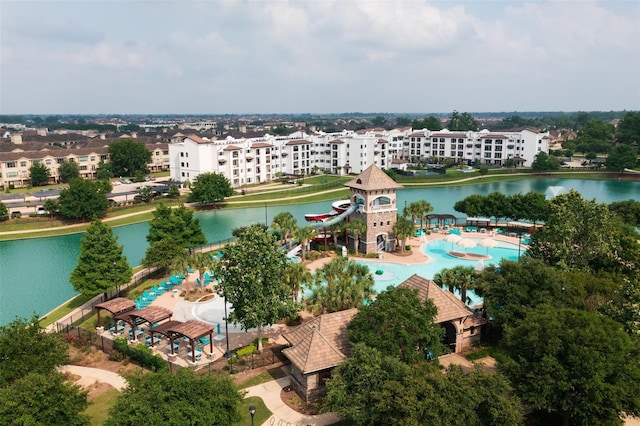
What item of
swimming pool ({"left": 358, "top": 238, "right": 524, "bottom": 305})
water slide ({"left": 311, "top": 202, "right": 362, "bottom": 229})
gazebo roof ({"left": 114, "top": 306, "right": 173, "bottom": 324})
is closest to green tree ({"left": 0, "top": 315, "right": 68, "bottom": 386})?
gazebo roof ({"left": 114, "top": 306, "right": 173, "bottom": 324})

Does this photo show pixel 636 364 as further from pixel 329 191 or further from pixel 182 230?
pixel 329 191

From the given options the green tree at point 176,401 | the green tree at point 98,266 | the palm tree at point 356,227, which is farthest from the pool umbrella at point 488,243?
the green tree at point 176,401

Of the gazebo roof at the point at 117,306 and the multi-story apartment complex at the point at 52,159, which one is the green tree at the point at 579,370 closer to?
the gazebo roof at the point at 117,306

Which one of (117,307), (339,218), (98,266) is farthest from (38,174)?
(117,307)

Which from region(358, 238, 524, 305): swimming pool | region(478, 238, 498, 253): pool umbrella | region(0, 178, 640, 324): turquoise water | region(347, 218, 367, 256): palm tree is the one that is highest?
region(347, 218, 367, 256): palm tree

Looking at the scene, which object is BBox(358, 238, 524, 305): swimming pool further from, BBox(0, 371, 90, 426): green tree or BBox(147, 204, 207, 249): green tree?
BBox(0, 371, 90, 426): green tree
